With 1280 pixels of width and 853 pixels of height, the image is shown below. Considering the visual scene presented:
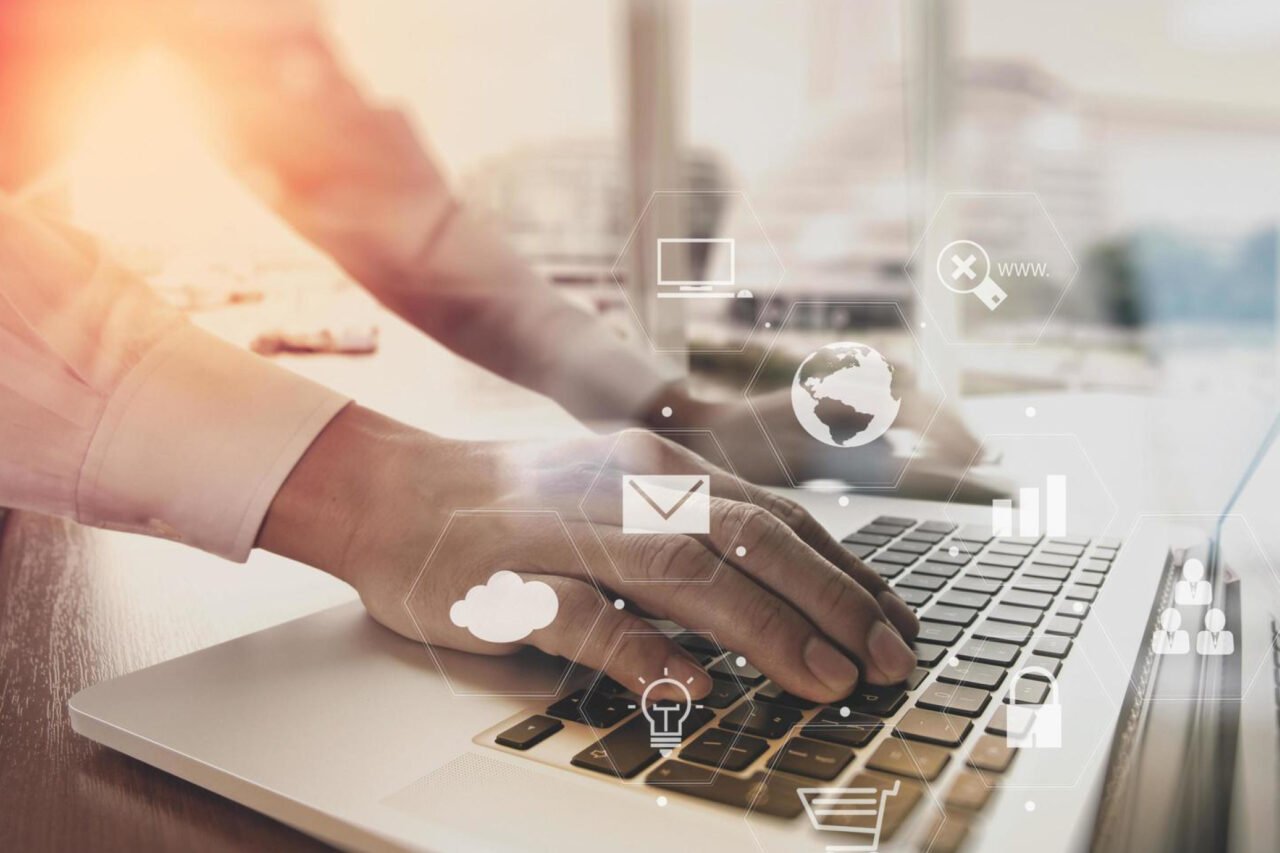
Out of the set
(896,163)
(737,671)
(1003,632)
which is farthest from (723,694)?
(896,163)

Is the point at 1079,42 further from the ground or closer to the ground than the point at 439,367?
further from the ground

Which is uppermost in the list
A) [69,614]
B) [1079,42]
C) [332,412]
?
[1079,42]

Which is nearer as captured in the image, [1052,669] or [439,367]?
[1052,669]

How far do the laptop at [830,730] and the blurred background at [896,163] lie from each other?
74mm

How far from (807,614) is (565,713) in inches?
3.7

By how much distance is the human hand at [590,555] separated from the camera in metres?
0.33

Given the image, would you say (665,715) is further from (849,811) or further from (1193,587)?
(1193,587)

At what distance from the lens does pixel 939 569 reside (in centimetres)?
40

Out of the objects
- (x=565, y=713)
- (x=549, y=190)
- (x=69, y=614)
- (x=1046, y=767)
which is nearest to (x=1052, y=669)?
(x=1046, y=767)

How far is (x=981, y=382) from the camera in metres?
0.37

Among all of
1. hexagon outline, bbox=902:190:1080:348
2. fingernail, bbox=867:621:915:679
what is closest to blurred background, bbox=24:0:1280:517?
hexagon outline, bbox=902:190:1080:348

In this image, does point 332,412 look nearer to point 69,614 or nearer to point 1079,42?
point 69,614
